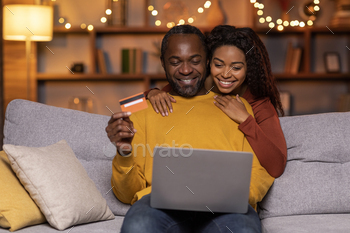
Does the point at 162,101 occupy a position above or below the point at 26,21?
below

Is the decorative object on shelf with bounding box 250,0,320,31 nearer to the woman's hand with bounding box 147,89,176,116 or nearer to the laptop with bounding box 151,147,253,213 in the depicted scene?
the woman's hand with bounding box 147,89,176,116

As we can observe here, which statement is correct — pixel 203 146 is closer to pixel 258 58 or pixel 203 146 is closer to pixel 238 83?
pixel 238 83

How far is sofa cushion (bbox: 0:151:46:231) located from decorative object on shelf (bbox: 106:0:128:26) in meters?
2.45

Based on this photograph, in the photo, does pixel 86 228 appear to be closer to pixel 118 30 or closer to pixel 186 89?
pixel 186 89

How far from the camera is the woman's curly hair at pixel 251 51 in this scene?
1.56 metres

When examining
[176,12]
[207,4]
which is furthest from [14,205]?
[207,4]

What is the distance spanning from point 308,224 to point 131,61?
2496 millimetres

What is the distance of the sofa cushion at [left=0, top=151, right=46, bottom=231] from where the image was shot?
4.03 feet

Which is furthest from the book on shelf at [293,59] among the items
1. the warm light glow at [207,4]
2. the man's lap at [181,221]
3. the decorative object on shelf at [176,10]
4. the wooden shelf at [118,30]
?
the man's lap at [181,221]

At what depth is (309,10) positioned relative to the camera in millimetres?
3510

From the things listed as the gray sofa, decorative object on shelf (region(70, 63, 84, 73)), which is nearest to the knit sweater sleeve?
the gray sofa

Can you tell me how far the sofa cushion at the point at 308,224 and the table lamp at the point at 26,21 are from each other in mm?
2529

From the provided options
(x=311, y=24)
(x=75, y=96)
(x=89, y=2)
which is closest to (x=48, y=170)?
(x=75, y=96)

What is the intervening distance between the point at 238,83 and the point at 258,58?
0.44 feet
